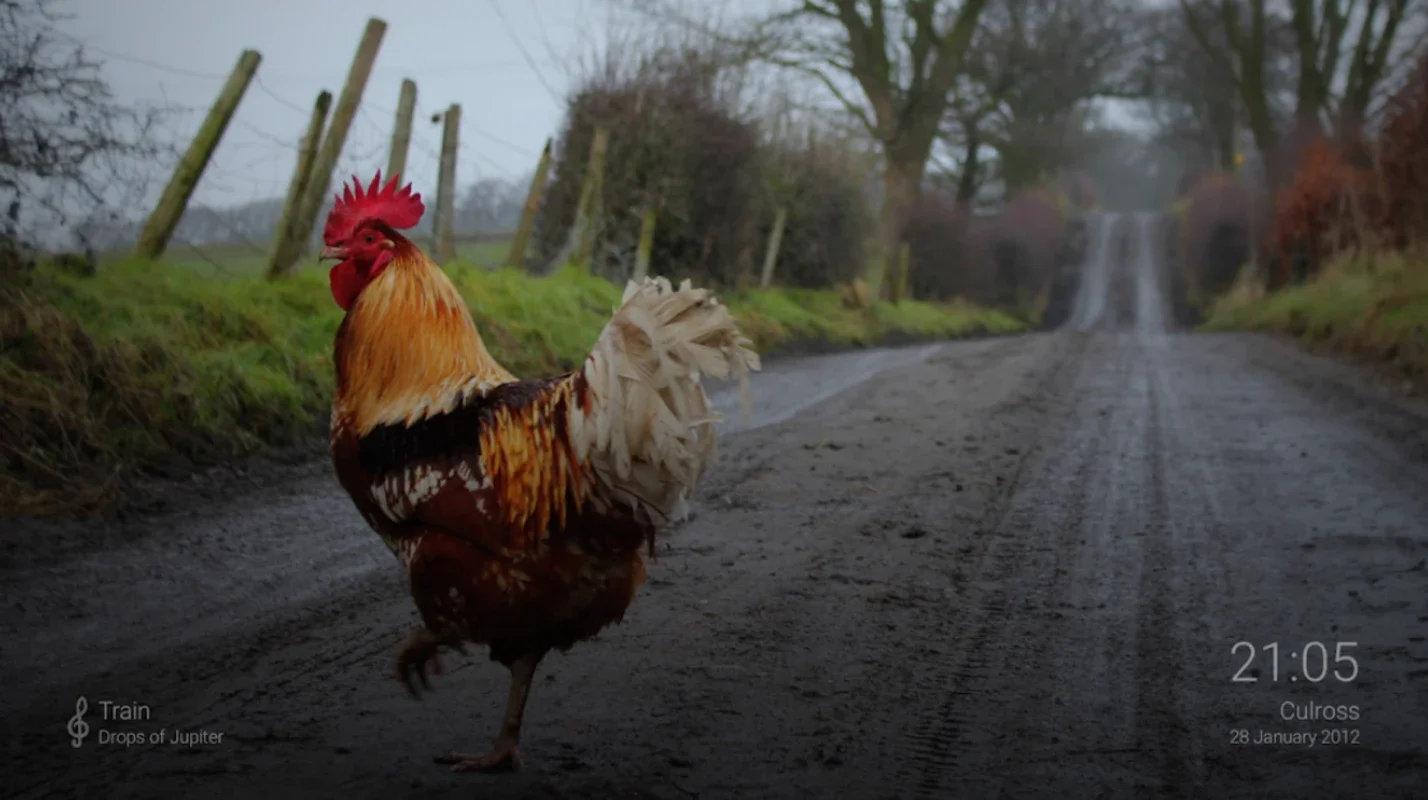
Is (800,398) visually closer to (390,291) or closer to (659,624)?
(659,624)

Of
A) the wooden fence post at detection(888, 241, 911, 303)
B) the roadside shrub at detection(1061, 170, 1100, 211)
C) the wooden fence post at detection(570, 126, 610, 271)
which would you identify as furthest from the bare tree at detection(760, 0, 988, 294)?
the roadside shrub at detection(1061, 170, 1100, 211)

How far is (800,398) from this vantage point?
1198 centimetres

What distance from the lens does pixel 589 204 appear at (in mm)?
16203

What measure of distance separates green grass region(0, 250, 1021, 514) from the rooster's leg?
3.57 meters

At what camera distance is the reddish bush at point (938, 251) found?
3706 centimetres

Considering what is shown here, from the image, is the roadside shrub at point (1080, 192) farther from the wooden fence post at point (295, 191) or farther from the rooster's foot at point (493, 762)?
the rooster's foot at point (493, 762)

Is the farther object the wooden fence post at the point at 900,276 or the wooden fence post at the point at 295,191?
the wooden fence post at the point at 900,276

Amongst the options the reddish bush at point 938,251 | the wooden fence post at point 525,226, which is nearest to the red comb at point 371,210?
the wooden fence post at point 525,226

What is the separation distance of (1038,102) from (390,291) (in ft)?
143

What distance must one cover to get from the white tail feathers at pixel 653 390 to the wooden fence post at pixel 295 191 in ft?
26.4

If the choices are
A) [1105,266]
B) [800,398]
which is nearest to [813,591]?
[800,398]

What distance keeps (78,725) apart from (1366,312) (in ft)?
54.6

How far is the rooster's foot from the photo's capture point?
353 centimetres

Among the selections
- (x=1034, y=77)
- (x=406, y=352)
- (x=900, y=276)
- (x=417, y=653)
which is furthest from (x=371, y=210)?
(x=1034, y=77)
